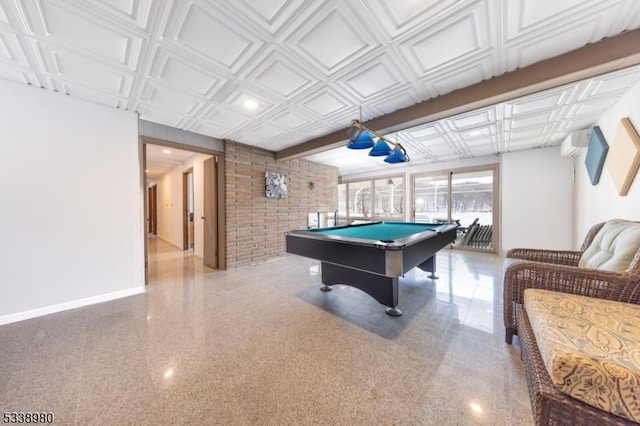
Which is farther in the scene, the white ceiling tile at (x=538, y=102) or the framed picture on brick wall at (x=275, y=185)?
the framed picture on brick wall at (x=275, y=185)

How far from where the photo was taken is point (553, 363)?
899mm

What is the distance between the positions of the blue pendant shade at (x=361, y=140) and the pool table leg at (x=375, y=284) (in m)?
1.48

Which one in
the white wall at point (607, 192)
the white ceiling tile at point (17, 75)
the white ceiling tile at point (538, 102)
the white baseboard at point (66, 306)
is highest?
the white ceiling tile at point (17, 75)

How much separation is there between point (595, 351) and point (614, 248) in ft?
A: 4.83

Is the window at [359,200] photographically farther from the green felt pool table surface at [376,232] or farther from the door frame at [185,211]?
the door frame at [185,211]

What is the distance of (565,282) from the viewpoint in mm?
1539

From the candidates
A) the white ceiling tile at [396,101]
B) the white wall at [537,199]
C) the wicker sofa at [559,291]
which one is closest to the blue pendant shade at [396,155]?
the white ceiling tile at [396,101]

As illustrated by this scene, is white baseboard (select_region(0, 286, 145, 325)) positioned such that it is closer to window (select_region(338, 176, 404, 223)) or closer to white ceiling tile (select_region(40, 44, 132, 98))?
white ceiling tile (select_region(40, 44, 132, 98))

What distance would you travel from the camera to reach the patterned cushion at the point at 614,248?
4.98ft

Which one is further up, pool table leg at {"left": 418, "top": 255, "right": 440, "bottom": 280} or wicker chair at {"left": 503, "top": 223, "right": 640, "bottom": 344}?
wicker chair at {"left": 503, "top": 223, "right": 640, "bottom": 344}

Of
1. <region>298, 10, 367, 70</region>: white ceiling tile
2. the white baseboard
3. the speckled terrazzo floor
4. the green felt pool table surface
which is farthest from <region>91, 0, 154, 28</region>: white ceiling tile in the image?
the white baseboard

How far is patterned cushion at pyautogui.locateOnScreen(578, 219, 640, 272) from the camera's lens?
152 centimetres

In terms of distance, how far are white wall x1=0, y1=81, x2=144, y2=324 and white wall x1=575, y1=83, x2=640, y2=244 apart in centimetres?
599

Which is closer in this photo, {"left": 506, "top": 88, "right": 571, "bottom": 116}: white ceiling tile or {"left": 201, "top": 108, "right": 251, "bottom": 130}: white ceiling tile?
{"left": 506, "top": 88, "right": 571, "bottom": 116}: white ceiling tile
